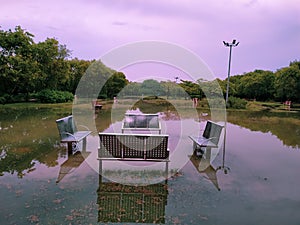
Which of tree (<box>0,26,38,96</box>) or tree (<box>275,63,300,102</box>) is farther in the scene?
tree (<box>275,63,300,102</box>)

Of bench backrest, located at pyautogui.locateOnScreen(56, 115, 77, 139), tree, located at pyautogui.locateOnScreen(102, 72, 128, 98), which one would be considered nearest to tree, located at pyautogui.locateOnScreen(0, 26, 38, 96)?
tree, located at pyautogui.locateOnScreen(102, 72, 128, 98)

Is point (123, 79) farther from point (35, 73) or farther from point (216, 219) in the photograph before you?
point (216, 219)

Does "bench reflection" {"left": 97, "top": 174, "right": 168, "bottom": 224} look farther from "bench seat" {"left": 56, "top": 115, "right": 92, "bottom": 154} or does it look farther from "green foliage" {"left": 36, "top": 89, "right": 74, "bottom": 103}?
"green foliage" {"left": 36, "top": 89, "right": 74, "bottom": 103}

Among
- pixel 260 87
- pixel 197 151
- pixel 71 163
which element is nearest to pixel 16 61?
pixel 71 163

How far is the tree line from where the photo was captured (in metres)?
20.3

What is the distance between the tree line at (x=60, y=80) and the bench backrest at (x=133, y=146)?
585 inches

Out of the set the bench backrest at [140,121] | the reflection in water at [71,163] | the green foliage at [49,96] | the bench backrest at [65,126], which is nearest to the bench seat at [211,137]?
the bench backrest at [140,121]

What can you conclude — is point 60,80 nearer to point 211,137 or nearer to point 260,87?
point 211,137

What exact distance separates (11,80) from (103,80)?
Answer: 10.8m

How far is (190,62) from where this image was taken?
26.8 ft

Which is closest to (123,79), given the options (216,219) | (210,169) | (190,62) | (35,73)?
(35,73)

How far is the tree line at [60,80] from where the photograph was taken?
66.5 feet

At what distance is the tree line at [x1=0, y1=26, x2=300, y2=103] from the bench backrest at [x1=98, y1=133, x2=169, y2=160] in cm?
1485

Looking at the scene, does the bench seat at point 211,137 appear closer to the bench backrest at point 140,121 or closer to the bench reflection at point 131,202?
the bench reflection at point 131,202
